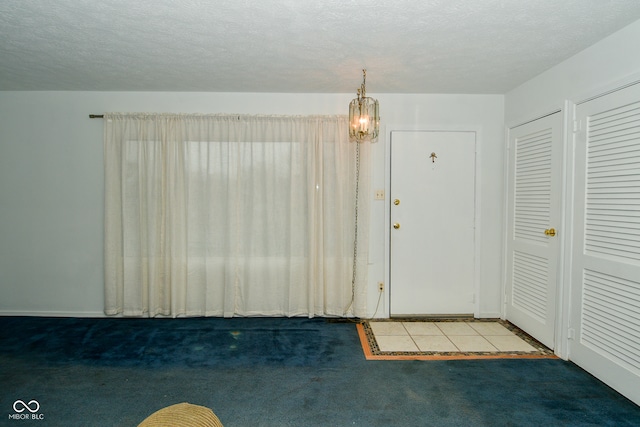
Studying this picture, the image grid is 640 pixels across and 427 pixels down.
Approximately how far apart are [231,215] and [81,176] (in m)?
1.63

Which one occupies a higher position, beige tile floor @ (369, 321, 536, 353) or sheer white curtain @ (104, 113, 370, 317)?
sheer white curtain @ (104, 113, 370, 317)

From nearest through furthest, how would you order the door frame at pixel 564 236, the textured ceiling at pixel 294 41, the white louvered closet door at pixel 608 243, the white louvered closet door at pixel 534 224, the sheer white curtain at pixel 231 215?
the textured ceiling at pixel 294 41 < the white louvered closet door at pixel 608 243 < the door frame at pixel 564 236 < the white louvered closet door at pixel 534 224 < the sheer white curtain at pixel 231 215

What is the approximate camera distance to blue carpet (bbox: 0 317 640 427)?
6.73 feet

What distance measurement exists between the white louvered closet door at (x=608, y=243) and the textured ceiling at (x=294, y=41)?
0.58 meters

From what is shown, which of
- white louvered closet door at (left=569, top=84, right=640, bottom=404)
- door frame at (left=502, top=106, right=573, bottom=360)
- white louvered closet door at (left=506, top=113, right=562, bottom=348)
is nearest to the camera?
white louvered closet door at (left=569, top=84, right=640, bottom=404)

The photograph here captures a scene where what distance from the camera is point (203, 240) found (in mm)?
3615

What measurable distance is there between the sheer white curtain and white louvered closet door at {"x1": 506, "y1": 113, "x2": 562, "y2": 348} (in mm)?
1482

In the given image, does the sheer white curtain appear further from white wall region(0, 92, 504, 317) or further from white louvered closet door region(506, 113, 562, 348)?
white louvered closet door region(506, 113, 562, 348)

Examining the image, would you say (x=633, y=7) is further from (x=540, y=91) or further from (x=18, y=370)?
(x=18, y=370)

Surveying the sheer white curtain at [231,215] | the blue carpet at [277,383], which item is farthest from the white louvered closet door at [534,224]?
the sheer white curtain at [231,215]

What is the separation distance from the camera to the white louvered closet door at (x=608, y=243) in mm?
2176

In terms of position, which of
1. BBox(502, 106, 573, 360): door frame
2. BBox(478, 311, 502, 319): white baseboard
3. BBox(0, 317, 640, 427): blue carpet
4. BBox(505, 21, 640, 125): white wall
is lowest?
BBox(0, 317, 640, 427): blue carpet

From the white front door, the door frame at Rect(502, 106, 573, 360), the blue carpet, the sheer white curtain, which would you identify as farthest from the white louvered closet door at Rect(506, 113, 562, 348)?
the sheer white curtain

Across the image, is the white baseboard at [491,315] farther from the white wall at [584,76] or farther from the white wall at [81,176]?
the white wall at [584,76]
